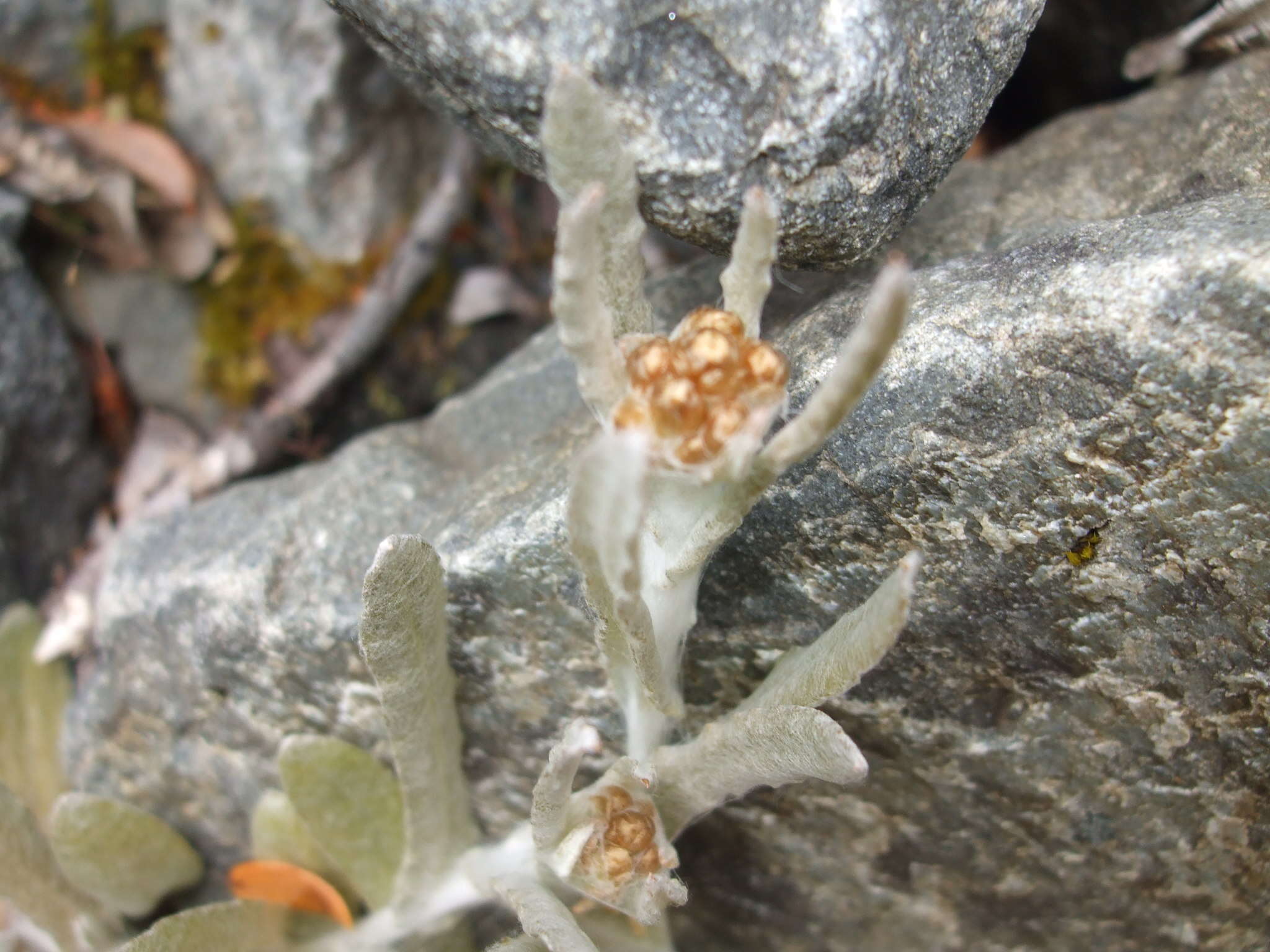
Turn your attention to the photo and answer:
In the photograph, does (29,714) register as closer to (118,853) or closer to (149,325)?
(118,853)

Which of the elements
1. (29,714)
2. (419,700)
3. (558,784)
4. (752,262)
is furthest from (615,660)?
(29,714)

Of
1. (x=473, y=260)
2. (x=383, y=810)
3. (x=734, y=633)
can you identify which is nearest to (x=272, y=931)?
(x=383, y=810)

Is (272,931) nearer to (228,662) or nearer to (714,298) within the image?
(228,662)

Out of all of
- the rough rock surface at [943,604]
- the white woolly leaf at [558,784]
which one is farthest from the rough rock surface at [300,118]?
the white woolly leaf at [558,784]

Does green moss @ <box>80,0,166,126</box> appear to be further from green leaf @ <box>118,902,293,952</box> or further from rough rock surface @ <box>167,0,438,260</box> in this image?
green leaf @ <box>118,902,293,952</box>

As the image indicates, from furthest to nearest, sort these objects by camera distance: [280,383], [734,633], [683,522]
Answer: [280,383] → [734,633] → [683,522]

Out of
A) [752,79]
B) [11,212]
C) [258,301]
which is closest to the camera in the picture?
[752,79]

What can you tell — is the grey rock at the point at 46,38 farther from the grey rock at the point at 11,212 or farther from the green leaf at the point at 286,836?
the green leaf at the point at 286,836
